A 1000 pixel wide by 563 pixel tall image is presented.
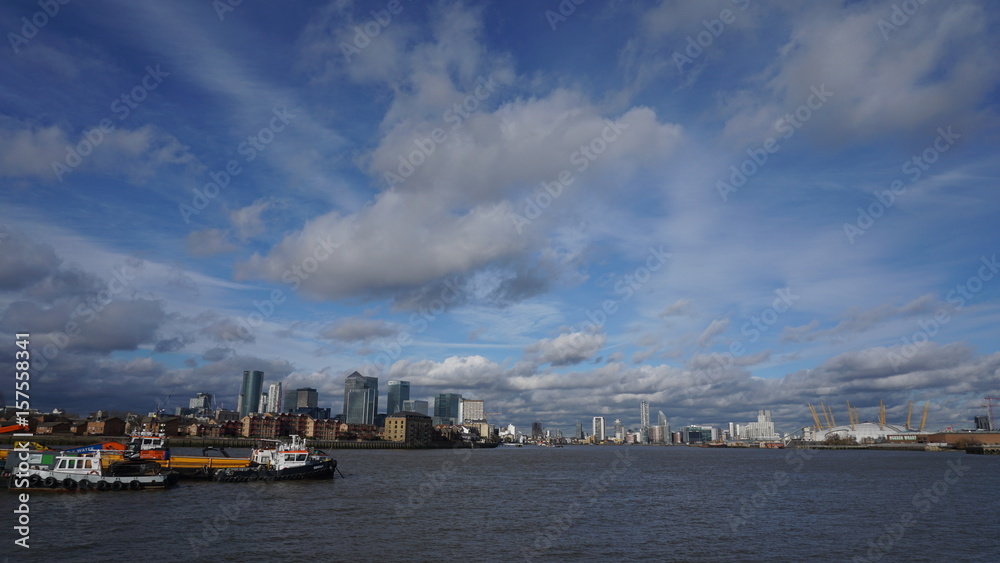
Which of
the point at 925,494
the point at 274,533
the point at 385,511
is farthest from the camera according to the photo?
the point at 925,494

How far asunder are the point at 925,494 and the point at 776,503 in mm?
23786

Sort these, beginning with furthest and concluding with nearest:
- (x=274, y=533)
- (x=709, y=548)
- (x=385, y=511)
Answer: (x=385, y=511)
(x=274, y=533)
(x=709, y=548)

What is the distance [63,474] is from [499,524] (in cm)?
4041

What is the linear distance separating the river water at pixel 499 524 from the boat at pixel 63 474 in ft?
4.60

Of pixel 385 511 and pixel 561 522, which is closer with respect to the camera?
pixel 561 522

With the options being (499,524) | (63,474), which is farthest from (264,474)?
(499,524)

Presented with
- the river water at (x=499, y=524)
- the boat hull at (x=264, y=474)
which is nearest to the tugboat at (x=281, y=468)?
the boat hull at (x=264, y=474)

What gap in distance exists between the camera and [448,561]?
3038 cm

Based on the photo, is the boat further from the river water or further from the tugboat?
the tugboat

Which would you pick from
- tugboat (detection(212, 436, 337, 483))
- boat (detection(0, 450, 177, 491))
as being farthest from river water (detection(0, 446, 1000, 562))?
tugboat (detection(212, 436, 337, 483))

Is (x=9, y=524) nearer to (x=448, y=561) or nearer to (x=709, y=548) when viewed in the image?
(x=448, y=561)

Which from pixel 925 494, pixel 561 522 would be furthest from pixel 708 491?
pixel 561 522

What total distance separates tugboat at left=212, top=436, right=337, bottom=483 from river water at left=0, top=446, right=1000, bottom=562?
171 centimetres

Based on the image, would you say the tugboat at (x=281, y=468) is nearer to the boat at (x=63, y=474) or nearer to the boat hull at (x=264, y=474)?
the boat hull at (x=264, y=474)
